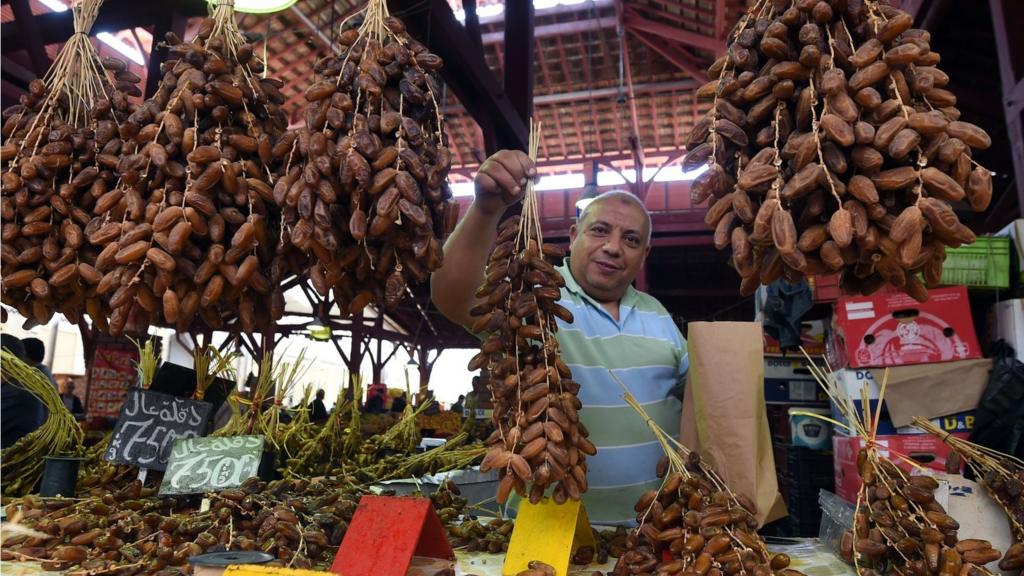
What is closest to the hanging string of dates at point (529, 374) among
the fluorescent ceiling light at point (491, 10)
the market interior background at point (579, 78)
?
the market interior background at point (579, 78)

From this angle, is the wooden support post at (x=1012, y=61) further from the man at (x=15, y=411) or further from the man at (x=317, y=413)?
the man at (x=15, y=411)

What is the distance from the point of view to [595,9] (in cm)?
920

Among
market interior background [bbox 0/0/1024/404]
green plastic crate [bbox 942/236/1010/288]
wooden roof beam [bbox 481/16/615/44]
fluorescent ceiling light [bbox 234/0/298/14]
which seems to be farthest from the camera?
wooden roof beam [bbox 481/16/615/44]

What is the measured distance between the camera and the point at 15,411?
3.40 metres

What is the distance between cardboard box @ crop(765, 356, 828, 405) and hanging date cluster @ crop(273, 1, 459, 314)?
3.43 meters

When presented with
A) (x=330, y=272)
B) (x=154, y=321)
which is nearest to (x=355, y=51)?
(x=330, y=272)

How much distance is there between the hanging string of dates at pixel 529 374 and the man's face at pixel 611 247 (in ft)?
2.36

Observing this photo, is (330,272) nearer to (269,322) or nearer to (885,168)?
(269,322)

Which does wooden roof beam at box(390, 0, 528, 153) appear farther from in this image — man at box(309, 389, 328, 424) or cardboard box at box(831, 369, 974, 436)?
cardboard box at box(831, 369, 974, 436)

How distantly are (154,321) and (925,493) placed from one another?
64.1 inches

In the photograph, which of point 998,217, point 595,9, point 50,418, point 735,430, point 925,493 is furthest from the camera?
point 595,9

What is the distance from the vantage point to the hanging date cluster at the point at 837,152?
0.98 m

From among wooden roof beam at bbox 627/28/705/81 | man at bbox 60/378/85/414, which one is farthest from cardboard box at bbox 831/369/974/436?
man at bbox 60/378/85/414

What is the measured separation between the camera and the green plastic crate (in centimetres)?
276
